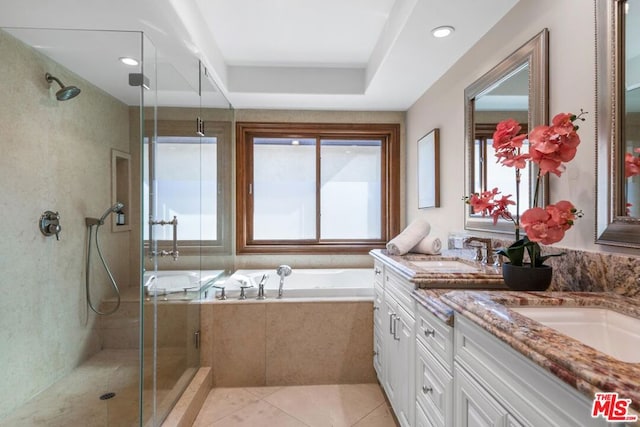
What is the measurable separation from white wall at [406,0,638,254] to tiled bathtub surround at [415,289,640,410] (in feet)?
0.89

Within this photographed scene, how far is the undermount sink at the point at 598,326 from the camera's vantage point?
804mm

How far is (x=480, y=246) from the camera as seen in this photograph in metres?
1.70

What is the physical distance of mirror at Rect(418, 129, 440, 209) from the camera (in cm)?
244

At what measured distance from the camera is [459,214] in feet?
7.06

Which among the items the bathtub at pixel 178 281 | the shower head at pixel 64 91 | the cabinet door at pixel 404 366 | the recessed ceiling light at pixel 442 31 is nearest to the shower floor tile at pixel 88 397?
the bathtub at pixel 178 281

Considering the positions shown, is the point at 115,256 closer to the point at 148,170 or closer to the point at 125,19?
the point at 148,170

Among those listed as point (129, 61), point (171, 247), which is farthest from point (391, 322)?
point (129, 61)

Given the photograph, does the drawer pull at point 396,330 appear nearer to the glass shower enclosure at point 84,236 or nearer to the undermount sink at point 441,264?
the undermount sink at point 441,264

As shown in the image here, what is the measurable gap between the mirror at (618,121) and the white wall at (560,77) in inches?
2.1

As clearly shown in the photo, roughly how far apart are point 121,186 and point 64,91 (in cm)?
61

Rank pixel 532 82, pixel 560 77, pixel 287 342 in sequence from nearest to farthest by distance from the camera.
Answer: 1. pixel 560 77
2. pixel 532 82
3. pixel 287 342

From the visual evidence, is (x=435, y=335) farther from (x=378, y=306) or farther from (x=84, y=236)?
(x=84, y=236)

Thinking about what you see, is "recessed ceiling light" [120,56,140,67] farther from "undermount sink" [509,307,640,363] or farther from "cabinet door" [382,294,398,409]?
"undermount sink" [509,307,640,363]

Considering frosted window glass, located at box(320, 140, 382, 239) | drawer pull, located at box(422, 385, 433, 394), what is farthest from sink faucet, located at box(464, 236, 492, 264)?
frosted window glass, located at box(320, 140, 382, 239)
